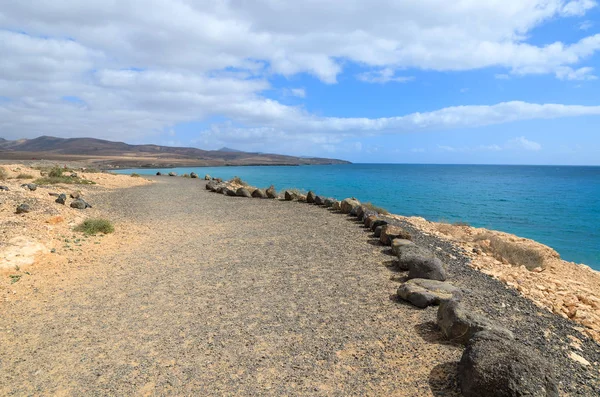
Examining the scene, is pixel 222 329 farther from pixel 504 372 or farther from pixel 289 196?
pixel 289 196

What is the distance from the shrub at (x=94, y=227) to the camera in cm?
1042

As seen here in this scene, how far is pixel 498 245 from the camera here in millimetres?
11914

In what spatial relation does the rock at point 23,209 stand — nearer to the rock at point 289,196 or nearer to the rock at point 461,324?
the rock at point 289,196

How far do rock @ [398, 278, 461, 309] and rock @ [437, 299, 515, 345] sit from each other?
2.23 feet

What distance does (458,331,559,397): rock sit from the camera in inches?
135

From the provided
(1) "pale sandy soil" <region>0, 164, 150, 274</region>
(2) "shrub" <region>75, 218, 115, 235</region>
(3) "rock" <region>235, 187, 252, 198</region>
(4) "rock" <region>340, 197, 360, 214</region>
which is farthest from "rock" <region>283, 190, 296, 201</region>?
(2) "shrub" <region>75, 218, 115, 235</region>

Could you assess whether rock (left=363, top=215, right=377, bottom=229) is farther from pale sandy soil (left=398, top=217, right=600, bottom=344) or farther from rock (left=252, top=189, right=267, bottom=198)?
rock (left=252, top=189, right=267, bottom=198)

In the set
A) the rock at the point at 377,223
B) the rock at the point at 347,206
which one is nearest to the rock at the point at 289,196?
the rock at the point at 347,206

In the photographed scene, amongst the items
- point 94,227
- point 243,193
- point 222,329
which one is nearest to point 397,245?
point 222,329

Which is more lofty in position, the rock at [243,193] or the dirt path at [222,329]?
the rock at [243,193]

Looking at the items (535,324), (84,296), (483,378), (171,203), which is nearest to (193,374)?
(483,378)

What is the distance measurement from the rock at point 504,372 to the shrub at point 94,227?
10.2m

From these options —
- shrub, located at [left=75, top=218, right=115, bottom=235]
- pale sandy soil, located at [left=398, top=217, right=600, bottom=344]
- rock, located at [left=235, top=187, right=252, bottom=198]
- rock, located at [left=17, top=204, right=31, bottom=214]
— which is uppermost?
rock, located at [left=17, top=204, right=31, bottom=214]

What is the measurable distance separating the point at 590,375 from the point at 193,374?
4709 millimetres
